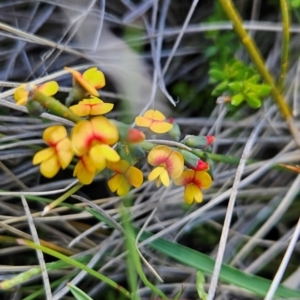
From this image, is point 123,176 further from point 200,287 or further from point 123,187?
point 200,287

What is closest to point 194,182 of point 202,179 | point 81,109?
point 202,179

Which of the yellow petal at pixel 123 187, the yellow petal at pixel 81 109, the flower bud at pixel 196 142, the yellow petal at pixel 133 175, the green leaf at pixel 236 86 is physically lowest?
the yellow petal at pixel 123 187

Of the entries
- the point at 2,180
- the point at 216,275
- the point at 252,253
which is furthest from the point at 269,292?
the point at 2,180

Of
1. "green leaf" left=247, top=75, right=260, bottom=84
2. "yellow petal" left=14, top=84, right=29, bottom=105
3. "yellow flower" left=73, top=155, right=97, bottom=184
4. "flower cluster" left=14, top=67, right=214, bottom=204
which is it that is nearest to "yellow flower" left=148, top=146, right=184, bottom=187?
"flower cluster" left=14, top=67, right=214, bottom=204

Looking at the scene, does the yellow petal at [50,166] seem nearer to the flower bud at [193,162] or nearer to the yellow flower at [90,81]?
the yellow flower at [90,81]

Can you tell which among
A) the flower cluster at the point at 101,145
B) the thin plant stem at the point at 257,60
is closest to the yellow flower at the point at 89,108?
the flower cluster at the point at 101,145

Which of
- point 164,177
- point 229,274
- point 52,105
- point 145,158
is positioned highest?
point 52,105

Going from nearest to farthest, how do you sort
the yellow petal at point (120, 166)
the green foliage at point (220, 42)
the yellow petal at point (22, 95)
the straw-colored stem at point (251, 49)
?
the yellow petal at point (22, 95)
the yellow petal at point (120, 166)
the straw-colored stem at point (251, 49)
the green foliage at point (220, 42)
